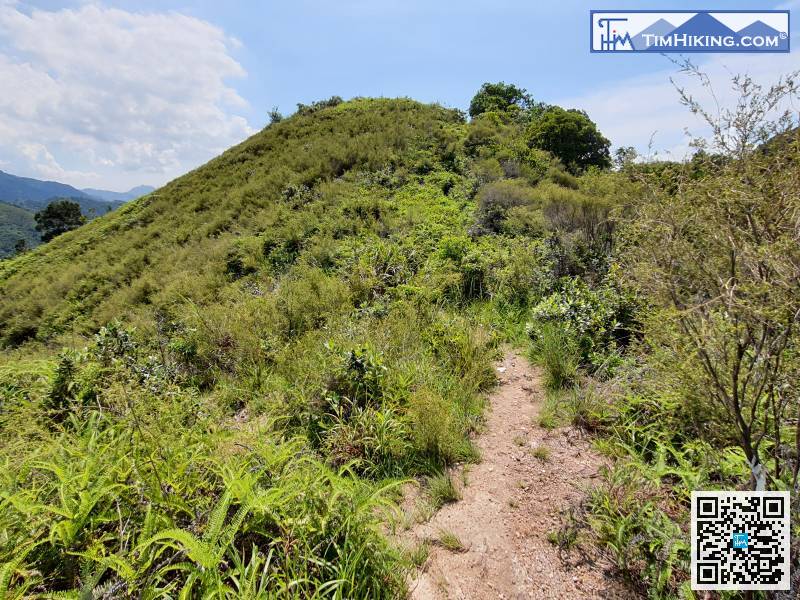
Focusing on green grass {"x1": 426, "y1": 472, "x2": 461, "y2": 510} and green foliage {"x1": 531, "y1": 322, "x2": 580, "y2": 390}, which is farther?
green foliage {"x1": 531, "y1": 322, "x2": 580, "y2": 390}

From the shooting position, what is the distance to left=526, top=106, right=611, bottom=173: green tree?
14773 millimetres

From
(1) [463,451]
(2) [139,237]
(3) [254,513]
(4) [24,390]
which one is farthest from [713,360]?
(2) [139,237]

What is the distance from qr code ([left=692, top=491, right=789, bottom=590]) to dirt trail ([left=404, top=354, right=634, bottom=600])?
486 mm

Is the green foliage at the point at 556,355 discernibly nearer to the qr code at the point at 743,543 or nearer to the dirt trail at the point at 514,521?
the dirt trail at the point at 514,521

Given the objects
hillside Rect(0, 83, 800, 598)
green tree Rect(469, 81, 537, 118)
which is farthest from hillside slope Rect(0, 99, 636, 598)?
green tree Rect(469, 81, 537, 118)

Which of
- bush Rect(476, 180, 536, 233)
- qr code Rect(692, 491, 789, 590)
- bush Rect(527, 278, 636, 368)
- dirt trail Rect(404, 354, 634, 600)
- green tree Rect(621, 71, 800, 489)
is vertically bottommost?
dirt trail Rect(404, 354, 634, 600)

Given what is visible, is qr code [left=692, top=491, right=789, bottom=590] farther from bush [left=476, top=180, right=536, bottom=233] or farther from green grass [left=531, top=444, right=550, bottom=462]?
bush [left=476, top=180, right=536, bottom=233]

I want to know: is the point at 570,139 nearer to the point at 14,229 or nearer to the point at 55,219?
the point at 55,219

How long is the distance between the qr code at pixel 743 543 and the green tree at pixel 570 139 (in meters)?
14.6

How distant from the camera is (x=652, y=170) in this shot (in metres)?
2.39

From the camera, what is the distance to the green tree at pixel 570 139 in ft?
48.5

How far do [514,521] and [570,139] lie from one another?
53.7 ft

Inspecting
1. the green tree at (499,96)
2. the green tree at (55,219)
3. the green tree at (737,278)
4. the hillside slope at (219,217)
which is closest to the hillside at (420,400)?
the green tree at (737,278)

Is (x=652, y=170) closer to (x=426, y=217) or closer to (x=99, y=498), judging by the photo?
(x=99, y=498)
